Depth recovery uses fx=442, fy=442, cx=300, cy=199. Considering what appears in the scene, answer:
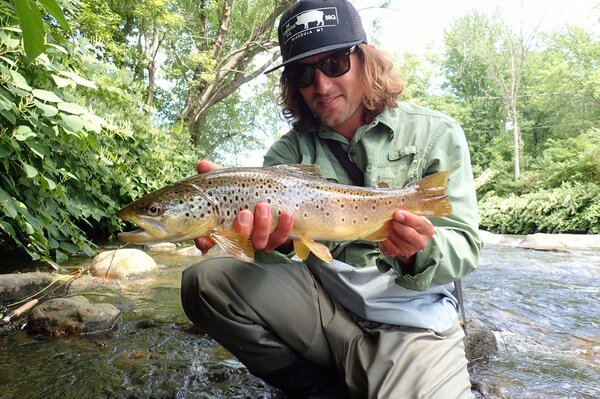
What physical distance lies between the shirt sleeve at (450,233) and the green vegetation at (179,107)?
72.0 inches

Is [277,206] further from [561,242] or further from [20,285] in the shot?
[561,242]

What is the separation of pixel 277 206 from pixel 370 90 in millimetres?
1173

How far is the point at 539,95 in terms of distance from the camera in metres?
31.8

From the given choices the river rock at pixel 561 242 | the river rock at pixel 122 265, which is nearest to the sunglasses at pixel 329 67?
the river rock at pixel 122 265

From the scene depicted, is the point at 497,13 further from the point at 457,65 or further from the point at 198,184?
the point at 198,184

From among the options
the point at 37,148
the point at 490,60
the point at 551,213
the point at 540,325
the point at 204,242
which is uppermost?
the point at 490,60

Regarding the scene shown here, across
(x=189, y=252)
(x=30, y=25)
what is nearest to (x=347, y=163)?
(x=30, y=25)

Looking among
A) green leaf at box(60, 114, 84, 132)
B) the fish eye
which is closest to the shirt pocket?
the fish eye

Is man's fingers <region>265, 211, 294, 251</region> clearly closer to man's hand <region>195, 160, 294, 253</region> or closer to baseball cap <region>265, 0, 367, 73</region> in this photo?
man's hand <region>195, 160, 294, 253</region>

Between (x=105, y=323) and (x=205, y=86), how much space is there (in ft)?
55.6

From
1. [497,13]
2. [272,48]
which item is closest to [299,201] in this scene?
[272,48]

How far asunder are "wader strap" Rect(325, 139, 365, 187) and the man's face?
0.42ft

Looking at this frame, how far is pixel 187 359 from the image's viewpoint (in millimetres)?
3312

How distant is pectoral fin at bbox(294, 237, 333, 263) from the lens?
2.32 metres
